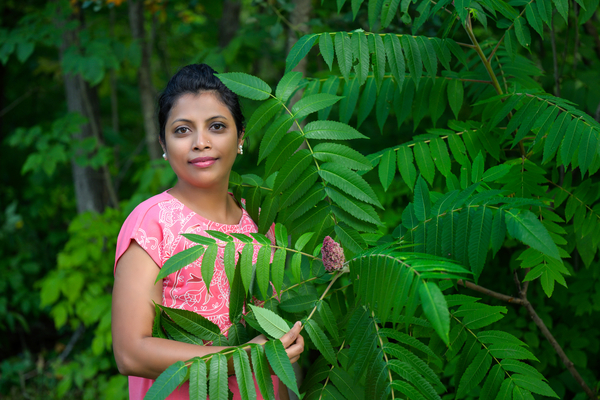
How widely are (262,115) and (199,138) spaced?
21cm

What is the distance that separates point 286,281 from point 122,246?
0.60m

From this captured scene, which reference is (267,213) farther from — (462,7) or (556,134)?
(556,134)

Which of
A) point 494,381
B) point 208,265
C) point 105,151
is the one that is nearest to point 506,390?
point 494,381

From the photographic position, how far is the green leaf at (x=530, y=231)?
1.07m

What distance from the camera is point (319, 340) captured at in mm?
1339

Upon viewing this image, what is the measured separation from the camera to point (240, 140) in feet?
5.69

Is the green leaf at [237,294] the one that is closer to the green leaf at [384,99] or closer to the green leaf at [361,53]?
the green leaf at [361,53]

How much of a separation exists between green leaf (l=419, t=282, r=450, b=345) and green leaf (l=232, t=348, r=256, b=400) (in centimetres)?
47

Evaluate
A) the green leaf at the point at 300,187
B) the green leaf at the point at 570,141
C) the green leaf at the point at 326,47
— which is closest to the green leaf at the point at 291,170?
the green leaf at the point at 300,187

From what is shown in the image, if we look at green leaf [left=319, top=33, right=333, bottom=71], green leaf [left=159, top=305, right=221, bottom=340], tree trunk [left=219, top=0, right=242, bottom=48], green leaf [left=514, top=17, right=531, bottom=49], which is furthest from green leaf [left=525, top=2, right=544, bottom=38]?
tree trunk [left=219, top=0, right=242, bottom=48]

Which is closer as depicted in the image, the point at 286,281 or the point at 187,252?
the point at 187,252

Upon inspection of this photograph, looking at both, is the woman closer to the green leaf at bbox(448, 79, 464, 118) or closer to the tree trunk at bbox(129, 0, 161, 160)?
the green leaf at bbox(448, 79, 464, 118)

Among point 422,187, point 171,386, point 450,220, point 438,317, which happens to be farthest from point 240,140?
point 438,317

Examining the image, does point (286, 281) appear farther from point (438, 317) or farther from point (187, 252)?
point (438, 317)
